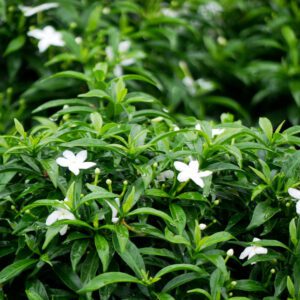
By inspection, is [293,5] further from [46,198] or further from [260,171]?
[46,198]

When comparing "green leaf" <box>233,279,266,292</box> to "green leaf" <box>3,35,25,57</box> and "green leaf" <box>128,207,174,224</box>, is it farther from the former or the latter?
"green leaf" <box>3,35,25,57</box>

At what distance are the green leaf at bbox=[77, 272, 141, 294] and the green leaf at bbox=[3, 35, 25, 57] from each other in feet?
5.31

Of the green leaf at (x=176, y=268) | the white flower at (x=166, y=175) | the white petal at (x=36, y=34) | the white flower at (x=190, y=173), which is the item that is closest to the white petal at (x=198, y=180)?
the white flower at (x=190, y=173)

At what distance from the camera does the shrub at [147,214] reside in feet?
5.80

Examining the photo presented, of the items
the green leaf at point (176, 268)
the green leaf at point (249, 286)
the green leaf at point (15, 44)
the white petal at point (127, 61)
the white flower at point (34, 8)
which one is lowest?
the green leaf at point (249, 286)

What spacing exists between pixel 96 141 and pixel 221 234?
0.47 metres

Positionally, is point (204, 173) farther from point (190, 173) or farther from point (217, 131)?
point (217, 131)

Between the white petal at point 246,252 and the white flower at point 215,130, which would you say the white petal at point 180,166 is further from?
the white petal at point 246,252

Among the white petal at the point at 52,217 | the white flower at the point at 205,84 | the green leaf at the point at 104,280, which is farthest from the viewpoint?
the white flower at the point at 205,84

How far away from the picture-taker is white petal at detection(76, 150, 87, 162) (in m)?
Result: 1.88

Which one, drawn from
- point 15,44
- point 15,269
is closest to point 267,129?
point 15,269

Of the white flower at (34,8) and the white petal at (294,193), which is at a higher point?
the white flower at (34,8)

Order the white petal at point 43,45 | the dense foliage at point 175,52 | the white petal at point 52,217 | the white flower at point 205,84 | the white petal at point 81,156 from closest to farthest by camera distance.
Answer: the white petal at point 52,217 → the white petal at point 81,156 → the white petal at point 43,45 → the dense foliage at point 175,52 → the white flower at point 205,84

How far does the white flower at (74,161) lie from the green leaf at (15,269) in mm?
293
